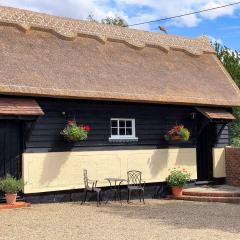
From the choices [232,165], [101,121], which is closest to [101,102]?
[101,121]

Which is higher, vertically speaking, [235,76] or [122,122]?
[235,76]

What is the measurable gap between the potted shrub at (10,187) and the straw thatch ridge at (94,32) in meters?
4.62

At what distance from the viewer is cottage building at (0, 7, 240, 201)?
12.4 meters

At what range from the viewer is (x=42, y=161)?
12.7 meters

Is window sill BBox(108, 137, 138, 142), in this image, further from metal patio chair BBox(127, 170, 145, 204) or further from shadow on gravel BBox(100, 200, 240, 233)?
shadow on gravel BBox(100, 200, 240, 233)

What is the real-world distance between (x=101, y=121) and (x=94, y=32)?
3.46 m

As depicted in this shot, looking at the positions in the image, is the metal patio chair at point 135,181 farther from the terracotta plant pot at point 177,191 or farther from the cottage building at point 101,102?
the terracotta plant pot at point 177,191

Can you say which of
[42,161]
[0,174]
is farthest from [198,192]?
[0,174]

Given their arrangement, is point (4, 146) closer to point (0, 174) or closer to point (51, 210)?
point (0, 174)

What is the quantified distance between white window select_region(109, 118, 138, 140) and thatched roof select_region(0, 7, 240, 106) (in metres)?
0.94

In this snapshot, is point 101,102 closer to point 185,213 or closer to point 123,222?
point 185,213

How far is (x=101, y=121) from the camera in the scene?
551 inches

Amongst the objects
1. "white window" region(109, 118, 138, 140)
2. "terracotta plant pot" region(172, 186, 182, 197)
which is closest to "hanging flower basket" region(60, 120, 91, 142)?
"white window" region(109, 118, 138, 140)

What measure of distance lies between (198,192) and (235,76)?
1397 cm
